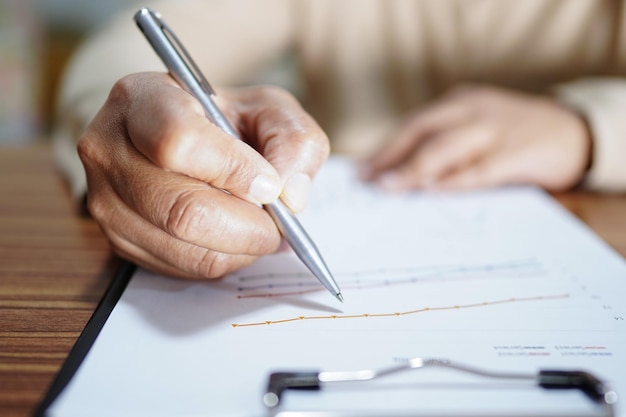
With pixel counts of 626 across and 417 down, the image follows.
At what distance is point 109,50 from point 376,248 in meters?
0.39

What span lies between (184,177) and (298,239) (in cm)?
7

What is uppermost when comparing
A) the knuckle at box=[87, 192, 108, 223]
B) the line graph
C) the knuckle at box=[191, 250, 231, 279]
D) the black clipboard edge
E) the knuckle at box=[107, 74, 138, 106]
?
the knuckle at box=[107, 74, 138, 106]

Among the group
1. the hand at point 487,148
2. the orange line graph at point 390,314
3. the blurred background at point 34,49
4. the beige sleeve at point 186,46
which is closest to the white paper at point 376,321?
the orange line graph at point 390,314

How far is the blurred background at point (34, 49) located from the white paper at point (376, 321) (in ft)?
5.85

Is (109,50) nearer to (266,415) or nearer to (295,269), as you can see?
(295,269)

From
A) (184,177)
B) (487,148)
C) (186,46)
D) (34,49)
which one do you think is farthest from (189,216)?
(34,49)

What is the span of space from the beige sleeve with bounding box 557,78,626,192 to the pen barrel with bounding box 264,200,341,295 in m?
0.34

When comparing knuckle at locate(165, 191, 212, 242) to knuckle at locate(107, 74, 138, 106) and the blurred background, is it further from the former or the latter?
the blurred background

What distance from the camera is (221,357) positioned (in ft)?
0.86

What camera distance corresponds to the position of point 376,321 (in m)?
0.29

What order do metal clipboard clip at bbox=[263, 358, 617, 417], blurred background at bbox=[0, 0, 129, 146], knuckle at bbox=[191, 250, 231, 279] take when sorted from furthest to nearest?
blurred background at bbox=[0, 0, 129, 146] < knuckle at bbox=[191, 250, 231, 279] < metal clipboard clip at bbox=[263, 358, 617, 417]

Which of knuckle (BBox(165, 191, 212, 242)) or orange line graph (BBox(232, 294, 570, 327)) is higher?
knuckle (BBox(165, 191, 212, 242))

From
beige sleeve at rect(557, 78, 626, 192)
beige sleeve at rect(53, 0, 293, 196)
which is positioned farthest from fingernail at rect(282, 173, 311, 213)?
beige sleeve at rect(557, 78, 626, 192)

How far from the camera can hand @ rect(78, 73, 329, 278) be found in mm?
281
